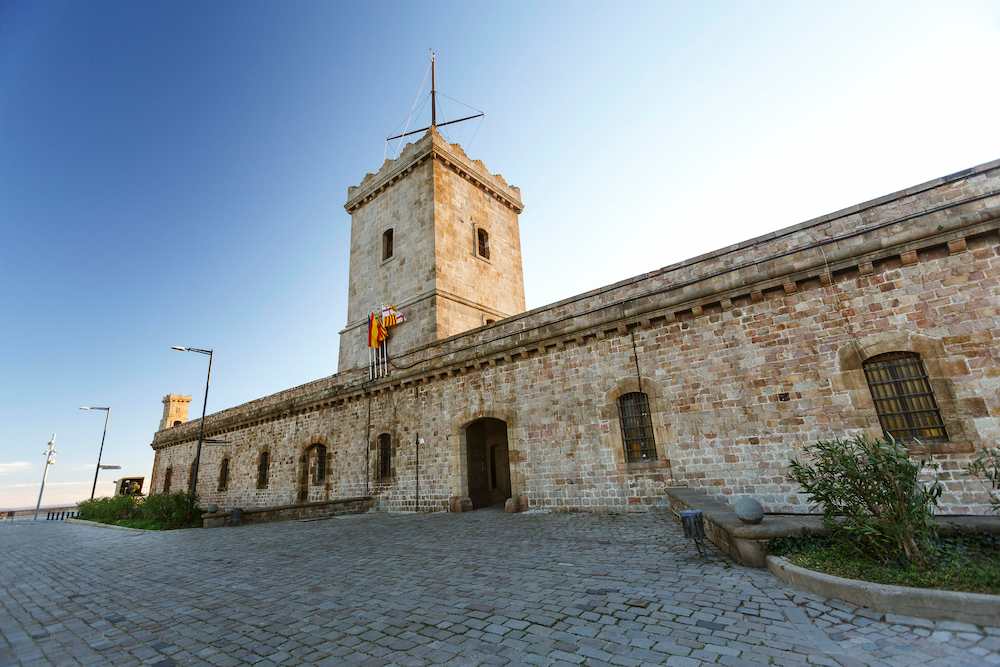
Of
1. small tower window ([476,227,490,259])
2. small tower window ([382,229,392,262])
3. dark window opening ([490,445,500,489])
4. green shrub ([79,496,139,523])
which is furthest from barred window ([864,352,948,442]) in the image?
green shrub ([79,496,139,523])

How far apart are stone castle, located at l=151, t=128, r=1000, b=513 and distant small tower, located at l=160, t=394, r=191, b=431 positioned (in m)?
20.3

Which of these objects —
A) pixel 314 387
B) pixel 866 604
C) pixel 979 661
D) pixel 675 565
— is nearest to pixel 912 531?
pixel 866 604

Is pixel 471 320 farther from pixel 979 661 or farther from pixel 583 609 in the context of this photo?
A: pixel 979 661

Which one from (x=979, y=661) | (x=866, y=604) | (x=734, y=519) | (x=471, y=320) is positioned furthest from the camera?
(x=471, y=320)

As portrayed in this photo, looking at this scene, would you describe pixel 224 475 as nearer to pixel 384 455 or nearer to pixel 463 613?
pixel 384 455

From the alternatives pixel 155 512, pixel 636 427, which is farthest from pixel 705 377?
pixel 155 512

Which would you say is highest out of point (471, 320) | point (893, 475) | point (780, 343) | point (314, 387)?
point (471, 320)

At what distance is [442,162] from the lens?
20672 mm

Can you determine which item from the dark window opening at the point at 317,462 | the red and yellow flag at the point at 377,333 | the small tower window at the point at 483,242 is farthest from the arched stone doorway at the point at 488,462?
the small tower window at the point at 483,242

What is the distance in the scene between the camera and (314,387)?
1956cm

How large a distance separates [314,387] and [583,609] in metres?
18.0

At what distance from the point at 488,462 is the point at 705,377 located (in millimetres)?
8643

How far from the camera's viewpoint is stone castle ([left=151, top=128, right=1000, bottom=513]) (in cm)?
745

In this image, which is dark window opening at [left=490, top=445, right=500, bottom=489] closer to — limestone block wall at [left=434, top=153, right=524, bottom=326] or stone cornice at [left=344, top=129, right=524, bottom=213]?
limestone block wall at [left=434, top=153, right=524, bottom=326]
